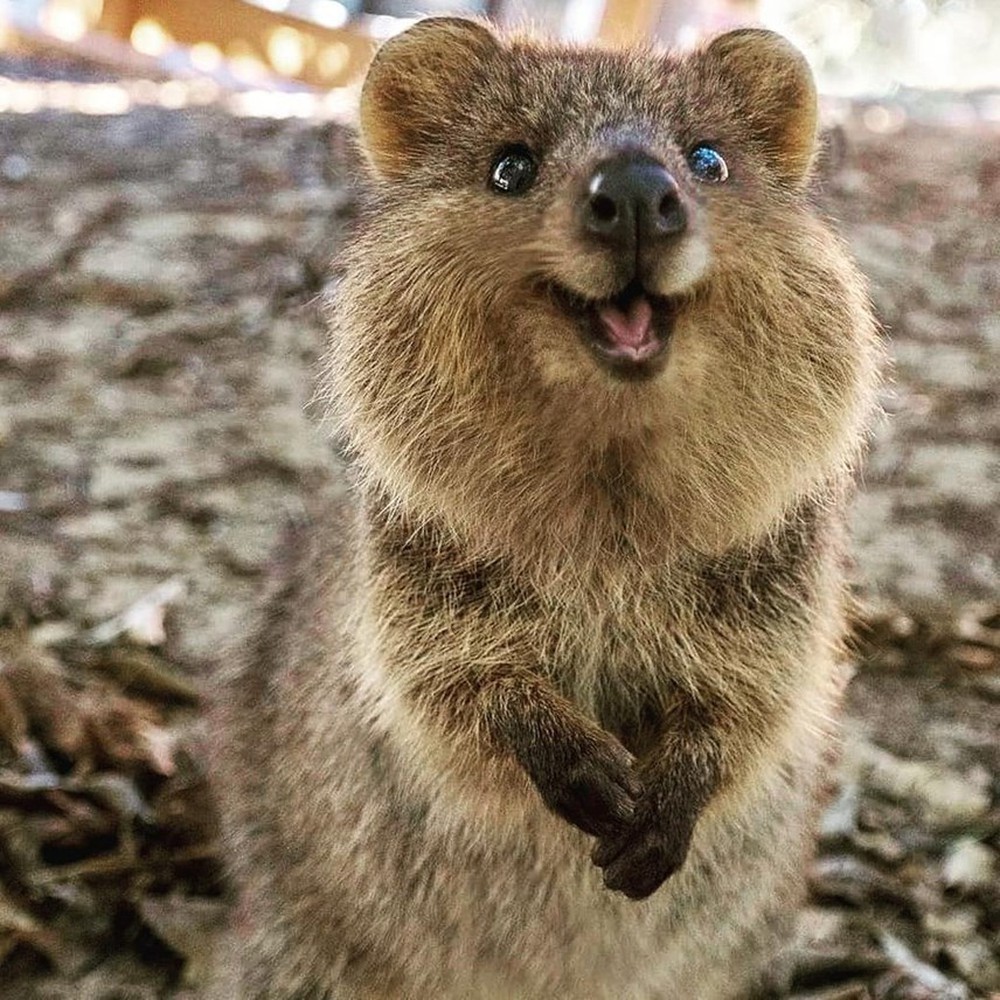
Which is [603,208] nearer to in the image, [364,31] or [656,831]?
[656,831]

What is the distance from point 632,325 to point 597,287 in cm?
10

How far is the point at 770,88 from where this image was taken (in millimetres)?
2621

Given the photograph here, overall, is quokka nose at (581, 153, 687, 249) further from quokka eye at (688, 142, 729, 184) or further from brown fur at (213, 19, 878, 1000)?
quokka eye at (688, 142, 729, 184)

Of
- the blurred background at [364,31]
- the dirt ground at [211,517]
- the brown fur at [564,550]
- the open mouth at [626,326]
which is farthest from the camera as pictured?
the blurred background at [364,31]

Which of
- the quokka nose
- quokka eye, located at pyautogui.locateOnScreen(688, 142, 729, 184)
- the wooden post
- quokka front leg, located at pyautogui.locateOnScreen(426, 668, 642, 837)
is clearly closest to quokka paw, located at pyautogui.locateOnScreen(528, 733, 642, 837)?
quokka front leg, located at pyautogui.locateOnScreen(426, 668, 642, 837)

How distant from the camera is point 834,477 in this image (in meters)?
2.58

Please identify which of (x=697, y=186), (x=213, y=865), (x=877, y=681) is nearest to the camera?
(x=697, y=186)

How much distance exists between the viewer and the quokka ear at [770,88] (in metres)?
2.60

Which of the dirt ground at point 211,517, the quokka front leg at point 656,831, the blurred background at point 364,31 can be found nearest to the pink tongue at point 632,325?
the quokka front leg at point 656,831

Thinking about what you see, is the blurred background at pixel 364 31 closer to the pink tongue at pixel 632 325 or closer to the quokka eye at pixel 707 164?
the quokka eye at pixel 707 164

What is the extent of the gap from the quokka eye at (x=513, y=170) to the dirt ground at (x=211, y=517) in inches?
38.7

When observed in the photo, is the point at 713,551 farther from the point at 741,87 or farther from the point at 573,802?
the point at 741,87

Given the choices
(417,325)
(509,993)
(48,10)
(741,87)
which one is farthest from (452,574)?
(48,10)

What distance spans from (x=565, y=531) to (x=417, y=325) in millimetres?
455
